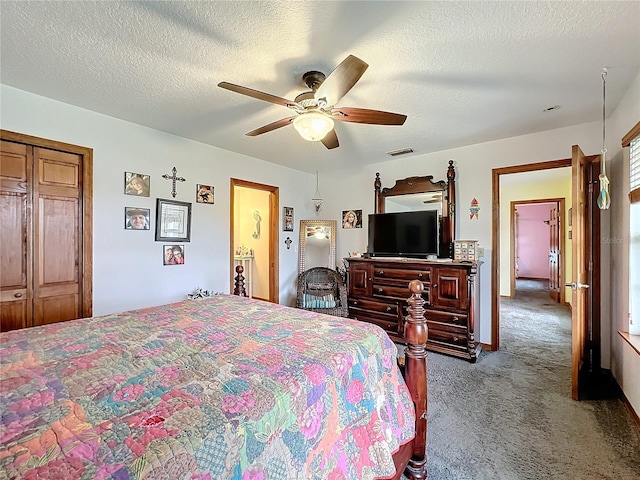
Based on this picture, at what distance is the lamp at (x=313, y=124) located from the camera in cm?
204

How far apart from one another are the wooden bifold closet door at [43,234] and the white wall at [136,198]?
0.11 m

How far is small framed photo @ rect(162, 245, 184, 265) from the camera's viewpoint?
3.38 metres

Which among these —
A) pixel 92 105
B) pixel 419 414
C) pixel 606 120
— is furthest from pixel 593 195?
pixel 92 105

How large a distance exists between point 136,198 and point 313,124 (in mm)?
2211

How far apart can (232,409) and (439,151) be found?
396cm

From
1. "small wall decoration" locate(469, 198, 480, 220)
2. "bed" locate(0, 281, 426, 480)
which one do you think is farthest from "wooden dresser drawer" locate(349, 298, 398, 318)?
"bed" locate(0, 281, 426, 480)

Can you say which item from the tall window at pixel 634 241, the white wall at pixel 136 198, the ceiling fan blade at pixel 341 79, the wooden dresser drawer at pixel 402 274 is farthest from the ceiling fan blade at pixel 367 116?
the white wall at pixel 136 198

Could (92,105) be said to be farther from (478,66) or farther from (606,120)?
(606,120)

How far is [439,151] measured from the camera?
13.0 ft

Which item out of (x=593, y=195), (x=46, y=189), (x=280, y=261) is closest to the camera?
(x=46, y=189)

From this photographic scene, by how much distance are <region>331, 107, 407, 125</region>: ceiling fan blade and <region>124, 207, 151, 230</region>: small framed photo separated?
233 centimetres

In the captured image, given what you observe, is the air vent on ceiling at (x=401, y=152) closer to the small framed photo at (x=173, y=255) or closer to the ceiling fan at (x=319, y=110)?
the ceiling fan at (x=319, y=110)

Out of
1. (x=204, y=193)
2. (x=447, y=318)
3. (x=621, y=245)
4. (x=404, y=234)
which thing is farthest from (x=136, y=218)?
(x=621, y=245)

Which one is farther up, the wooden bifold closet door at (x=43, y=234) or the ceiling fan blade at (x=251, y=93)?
the ceiling fan blade at (x=251, y=93)
